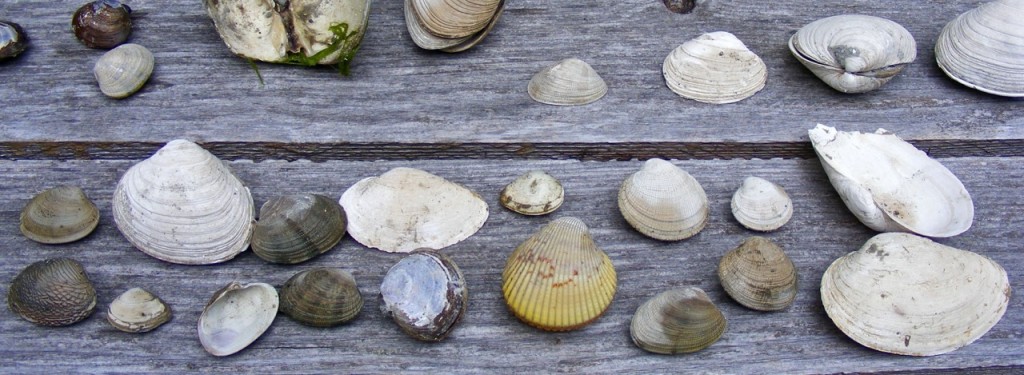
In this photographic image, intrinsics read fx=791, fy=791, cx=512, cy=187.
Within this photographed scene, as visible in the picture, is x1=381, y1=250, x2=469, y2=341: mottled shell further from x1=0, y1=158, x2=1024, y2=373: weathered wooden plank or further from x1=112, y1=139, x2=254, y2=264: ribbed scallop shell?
x1=112, y1=139, x2=254, y2=264: ribbed scallop shell

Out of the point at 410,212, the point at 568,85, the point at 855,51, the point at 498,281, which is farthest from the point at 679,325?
the point at 855,51

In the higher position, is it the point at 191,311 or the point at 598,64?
the point at 598,64

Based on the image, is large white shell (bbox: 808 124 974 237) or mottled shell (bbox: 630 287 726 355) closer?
mottled shell (bbox: 630 287 726 355)

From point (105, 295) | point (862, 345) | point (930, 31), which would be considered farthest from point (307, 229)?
point (930, 31)

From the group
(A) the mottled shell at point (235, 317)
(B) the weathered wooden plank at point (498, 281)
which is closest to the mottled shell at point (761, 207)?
(B) the weathered wooden plank at point (498, 281)

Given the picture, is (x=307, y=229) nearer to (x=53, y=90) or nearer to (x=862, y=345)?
(x=53, y=90)

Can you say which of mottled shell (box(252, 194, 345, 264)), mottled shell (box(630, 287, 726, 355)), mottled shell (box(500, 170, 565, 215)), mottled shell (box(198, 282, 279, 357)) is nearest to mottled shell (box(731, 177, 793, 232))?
mottled shell (box(630, 287, 726, 355))
